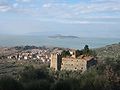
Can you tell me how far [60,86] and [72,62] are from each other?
22.4 m

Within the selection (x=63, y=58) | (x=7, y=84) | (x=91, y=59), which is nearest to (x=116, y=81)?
(x=7, y=84)

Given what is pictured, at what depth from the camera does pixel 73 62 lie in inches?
1515

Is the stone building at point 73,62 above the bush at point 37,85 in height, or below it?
below

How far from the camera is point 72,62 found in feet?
125

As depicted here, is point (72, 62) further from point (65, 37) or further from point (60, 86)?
point (65, 37)

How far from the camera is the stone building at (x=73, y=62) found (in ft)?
122

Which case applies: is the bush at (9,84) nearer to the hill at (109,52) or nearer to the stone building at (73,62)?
the stone building at (73,62)

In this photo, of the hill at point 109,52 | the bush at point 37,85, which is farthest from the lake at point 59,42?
the bush at point 37,85

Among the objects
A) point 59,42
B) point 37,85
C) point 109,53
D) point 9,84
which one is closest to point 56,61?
point 37,85

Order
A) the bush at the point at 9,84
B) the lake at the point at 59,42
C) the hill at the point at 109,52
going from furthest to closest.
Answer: the lake at the point at 59,42 < the hill at the point at 109,52 < the bush at the point at 9,84

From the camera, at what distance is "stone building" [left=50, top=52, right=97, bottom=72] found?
3712 cm

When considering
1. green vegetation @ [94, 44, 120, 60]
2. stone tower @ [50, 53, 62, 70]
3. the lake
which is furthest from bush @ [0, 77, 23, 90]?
the lake

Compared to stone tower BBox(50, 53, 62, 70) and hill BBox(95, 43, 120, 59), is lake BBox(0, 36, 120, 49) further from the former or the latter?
stone tower BBox(50, 53, 62, 70)

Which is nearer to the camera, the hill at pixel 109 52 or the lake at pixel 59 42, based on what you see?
the hill at pixel 109 52
